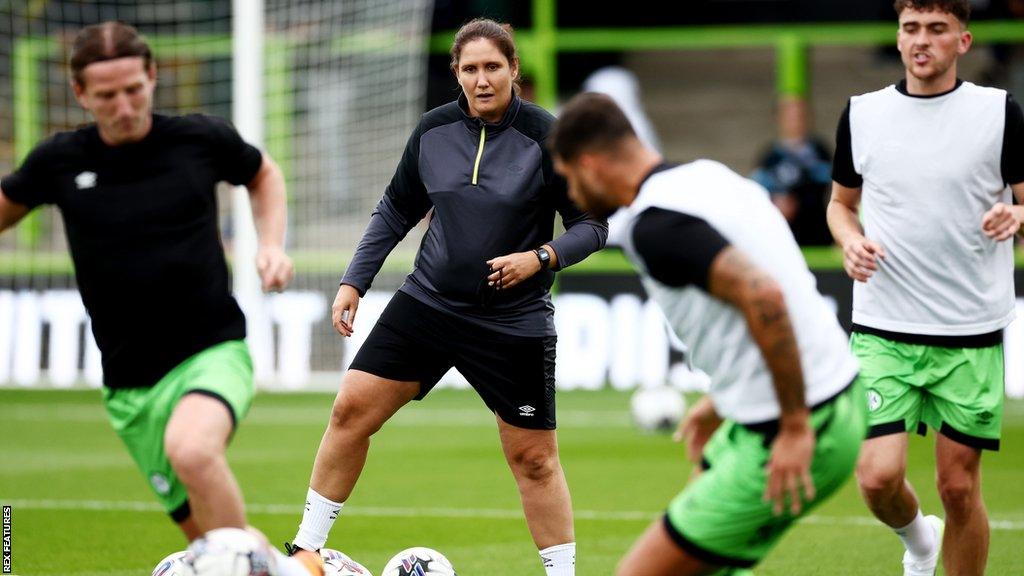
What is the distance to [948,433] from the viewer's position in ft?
21.0

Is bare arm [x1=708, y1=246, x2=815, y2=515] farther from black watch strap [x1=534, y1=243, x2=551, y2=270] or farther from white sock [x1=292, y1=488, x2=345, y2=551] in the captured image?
white sock [x1=292, y1=488, x2=345, y2=551]

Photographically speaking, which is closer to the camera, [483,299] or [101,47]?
[101,47]

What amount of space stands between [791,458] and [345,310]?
2.66 meters

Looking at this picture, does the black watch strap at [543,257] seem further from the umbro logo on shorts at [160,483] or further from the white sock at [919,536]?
the white sock at [919,536]

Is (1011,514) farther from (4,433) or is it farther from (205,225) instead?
(4,433)

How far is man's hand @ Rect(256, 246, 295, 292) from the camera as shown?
19.0 feet

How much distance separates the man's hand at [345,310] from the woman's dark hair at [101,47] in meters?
1.43

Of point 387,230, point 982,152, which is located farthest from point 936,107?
point 387,230

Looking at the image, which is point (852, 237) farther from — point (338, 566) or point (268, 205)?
point (338, 566)

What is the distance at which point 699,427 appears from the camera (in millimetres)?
5164

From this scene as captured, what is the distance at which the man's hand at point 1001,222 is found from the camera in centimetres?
612

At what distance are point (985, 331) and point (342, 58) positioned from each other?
11.4 metres

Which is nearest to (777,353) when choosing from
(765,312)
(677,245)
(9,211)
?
(765,312)

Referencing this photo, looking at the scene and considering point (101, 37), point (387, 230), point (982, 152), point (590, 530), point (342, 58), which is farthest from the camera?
point (342, 58)
